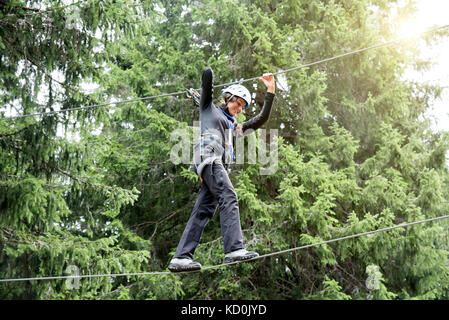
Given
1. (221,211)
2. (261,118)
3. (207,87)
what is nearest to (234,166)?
(261,118)

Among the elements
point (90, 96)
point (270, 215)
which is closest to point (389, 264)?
point (270, 215)

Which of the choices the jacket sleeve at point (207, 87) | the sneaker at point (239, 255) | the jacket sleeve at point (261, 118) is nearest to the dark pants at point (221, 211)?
the sneaker at point (239, 255)

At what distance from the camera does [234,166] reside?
970 cm

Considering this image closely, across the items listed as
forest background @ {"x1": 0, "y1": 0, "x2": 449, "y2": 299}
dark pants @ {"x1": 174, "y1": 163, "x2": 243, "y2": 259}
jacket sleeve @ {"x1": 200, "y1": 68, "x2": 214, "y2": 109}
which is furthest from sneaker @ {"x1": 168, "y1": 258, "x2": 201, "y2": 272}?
forest background @ {"x1": 0, "y1": 0, "x2": 449, "y2": 299}

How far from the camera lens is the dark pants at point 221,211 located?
406 cm

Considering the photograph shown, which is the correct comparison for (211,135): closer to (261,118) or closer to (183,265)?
(261,118)

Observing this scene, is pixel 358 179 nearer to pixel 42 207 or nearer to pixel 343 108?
pixel 343 108

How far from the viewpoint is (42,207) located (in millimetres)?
6688

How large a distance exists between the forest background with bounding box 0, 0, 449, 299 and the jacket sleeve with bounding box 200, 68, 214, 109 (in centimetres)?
303

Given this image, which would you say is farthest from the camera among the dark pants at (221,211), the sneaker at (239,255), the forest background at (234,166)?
the forest background at (234,166)

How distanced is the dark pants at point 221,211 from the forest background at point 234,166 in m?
3.02

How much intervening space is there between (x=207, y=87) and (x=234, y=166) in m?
5.71

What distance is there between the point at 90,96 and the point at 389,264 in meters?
6.22

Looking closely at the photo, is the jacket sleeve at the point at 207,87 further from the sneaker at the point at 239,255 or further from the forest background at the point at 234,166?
the forest background at the point at 234,166
